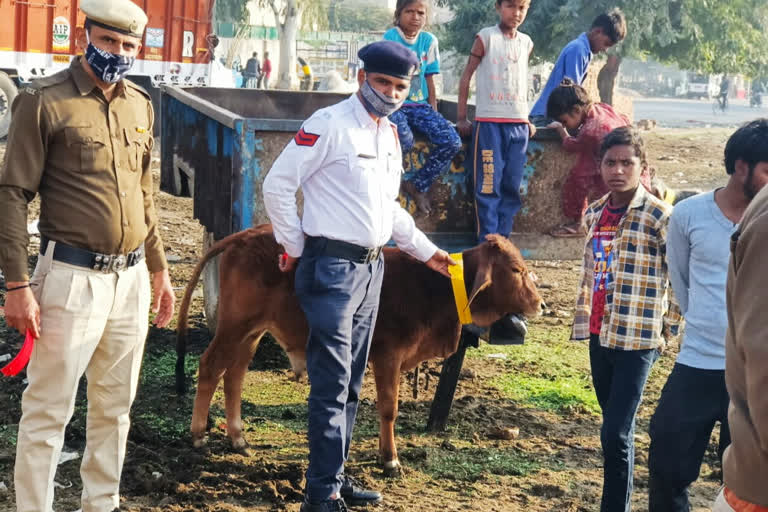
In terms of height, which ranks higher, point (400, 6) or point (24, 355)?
point (400, 6)

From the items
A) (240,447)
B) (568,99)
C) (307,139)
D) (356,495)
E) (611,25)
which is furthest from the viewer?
(611,25)

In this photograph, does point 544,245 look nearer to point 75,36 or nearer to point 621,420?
point 621,420

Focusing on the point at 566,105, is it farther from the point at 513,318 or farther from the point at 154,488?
the point at 154,488

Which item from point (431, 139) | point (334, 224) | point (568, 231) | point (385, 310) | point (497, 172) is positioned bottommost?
point (385, 310)

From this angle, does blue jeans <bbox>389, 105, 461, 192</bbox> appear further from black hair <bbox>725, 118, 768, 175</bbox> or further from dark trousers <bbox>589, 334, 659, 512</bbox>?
black hair <bbox>725, 118, 768, 175</bbox>

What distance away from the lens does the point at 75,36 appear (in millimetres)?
15812

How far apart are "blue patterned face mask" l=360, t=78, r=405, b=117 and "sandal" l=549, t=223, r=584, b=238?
2.20 meters

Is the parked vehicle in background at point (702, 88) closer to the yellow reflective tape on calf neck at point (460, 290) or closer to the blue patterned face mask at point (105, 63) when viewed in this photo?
the yellow reflective tape on calf neck at point (460, 290)

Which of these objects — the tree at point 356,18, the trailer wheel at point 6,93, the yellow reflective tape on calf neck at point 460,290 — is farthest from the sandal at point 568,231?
the tree at point 356,18

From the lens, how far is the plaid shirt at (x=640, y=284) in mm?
4137

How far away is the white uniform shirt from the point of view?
14.1ft

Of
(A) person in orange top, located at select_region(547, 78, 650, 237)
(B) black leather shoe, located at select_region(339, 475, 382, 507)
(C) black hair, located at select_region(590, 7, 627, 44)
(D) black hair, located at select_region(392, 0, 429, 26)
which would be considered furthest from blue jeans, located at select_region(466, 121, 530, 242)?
(B) black leather shoe, located at select_region(339, 475, 382, 507)

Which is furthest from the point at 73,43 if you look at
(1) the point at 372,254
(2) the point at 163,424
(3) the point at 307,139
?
(1) the point at 372,254

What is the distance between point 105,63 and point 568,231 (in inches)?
134
